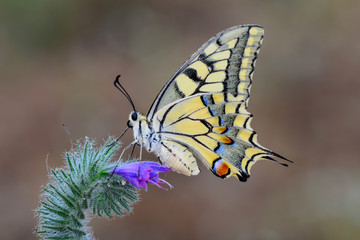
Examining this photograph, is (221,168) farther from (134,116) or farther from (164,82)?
(164,82)

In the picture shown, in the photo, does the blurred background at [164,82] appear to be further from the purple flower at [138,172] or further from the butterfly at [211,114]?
the purple flower at [138,172]

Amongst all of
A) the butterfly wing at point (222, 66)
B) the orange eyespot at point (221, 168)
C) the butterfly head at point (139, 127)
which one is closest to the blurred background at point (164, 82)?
the orange eyespot at point (221, 168)

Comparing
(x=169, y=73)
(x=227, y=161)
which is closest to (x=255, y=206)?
(x=169, y=73)

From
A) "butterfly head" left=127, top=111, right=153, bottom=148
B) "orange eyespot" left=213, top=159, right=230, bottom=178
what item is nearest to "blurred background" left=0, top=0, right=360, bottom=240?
"orange eyespot" left=213, top=159, right=230, bottom=178

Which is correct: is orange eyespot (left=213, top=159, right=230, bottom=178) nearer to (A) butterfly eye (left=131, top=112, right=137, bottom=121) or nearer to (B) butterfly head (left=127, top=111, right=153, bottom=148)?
(B) butterfly head (left=127, top=111, right=153, bottom=148)

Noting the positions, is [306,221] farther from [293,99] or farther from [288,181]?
[293,99]

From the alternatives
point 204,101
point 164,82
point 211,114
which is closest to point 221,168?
point 211,114

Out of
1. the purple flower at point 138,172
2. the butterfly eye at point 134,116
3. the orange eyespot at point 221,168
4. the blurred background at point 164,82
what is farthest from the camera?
the blurred background at point 164,82

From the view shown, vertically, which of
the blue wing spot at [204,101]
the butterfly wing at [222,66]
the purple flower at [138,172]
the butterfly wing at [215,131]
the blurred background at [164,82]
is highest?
the blurred background at [164,82]
